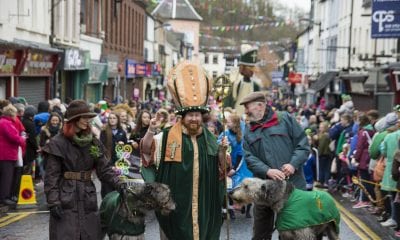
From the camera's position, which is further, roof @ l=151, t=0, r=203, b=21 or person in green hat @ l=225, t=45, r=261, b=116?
roof @ l=151, t=0, r=203, b=21

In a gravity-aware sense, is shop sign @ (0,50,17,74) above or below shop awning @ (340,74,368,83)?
above

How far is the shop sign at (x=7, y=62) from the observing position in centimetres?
2022

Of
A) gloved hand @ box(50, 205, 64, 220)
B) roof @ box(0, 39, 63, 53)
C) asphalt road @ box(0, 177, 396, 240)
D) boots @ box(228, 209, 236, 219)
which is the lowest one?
asphalt road @ box(0, 177, 396, 240)

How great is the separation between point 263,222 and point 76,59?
23055 millimetres

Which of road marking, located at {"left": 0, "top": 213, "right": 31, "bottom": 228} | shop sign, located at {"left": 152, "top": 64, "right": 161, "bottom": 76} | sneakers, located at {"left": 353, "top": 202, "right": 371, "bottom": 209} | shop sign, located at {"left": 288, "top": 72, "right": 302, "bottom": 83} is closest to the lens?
road marking, located at {"left": 0, "top": 213, "right": 31, "bottom": 228}

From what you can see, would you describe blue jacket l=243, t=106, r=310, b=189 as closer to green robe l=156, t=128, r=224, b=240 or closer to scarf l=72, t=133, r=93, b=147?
green robe l=156, t=128, r=224, b=240

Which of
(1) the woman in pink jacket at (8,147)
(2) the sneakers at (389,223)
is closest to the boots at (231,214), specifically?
(2) the sneakers at (389,223)

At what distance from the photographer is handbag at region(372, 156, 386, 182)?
41.2 ft

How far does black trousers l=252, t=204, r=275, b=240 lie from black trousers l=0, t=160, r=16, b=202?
21.4 ft

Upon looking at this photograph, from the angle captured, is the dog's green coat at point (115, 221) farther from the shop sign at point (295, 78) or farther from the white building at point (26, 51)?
the shop sign at point (295, 78)

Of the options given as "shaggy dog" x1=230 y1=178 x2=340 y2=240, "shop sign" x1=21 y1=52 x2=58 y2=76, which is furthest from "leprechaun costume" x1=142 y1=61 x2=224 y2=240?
"shop sign" x1=21 y1=52 x2=58 y2=76

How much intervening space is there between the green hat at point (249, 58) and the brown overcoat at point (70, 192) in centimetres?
579

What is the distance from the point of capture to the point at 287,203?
7.51 m

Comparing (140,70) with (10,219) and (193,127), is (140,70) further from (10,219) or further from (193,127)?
(193,127)
